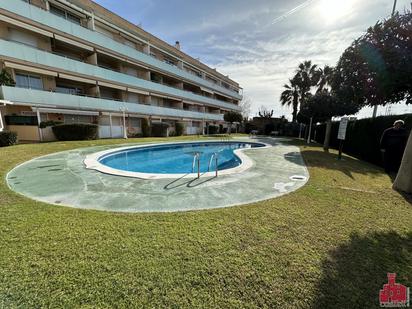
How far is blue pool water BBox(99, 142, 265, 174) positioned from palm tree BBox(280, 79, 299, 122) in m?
21.1

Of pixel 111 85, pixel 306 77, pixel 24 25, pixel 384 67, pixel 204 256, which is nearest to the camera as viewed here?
pixel 204 256

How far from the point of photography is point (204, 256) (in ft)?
8.71

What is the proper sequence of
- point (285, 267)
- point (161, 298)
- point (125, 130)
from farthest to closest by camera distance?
point (125, 130), point (285, 267), point (161, 298)

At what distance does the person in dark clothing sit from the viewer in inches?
290

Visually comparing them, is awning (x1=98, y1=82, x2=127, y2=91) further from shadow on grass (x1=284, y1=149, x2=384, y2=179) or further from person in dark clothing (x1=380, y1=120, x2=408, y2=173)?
person in dark clothing (x1=380, y1=120, x2=408, y2=173)

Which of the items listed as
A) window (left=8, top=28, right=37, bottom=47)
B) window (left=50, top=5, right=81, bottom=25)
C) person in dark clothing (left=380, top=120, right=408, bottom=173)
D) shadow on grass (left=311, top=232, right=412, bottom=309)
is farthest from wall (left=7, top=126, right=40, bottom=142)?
person in dark clothing (left=380, top=120, right=408, bottom=173)

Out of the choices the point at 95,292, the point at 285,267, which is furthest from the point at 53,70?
the point at 285,267

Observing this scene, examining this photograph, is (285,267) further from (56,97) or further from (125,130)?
(125,130)

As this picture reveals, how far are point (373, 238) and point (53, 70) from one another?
840 inches

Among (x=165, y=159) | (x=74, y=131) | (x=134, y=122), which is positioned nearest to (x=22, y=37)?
(x=74, y=131)

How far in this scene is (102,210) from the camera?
13.2 ft

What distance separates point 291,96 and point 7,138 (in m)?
39.4

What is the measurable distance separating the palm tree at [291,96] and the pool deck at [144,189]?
33.7 meters

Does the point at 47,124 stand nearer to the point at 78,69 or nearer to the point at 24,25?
the point at 78,69
